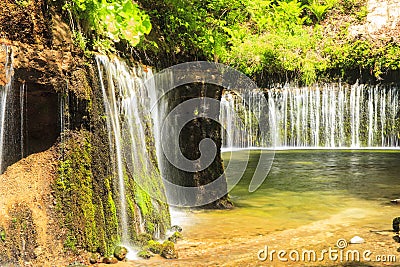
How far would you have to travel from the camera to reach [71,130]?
525cm

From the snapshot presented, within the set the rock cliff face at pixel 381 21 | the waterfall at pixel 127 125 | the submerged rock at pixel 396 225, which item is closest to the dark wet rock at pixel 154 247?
the waterfall at pixel 127 125

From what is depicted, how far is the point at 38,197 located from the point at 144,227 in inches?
56.2

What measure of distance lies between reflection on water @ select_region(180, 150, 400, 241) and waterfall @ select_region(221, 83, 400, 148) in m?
4.46

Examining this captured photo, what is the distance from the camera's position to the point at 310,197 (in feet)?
31.6

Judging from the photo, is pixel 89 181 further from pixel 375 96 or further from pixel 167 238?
pixel 375 96

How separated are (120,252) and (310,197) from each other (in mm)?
5303

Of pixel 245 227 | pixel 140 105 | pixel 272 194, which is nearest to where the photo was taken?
pixel 140 105

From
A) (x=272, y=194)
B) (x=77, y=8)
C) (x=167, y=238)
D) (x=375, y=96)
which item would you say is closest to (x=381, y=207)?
(x=272, y=194)

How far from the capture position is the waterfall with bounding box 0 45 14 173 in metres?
4.66

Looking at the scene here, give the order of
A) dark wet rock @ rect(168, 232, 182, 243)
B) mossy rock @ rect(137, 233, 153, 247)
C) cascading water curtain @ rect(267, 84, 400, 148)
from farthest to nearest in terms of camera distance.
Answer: cascading water curtain @ rect(267, 84, 400, 148), dark wet rock @ rect(168, 232, 182, 243), mossy rock @ rect(137, 233, 153, 247)

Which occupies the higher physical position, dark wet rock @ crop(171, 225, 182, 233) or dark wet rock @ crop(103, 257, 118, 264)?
dark wet rock @ crop(171, 225, 182, 233)

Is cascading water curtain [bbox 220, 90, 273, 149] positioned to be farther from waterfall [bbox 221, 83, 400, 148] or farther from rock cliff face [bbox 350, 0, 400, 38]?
rock cliff face [bbox 350, 0, 400, 38]

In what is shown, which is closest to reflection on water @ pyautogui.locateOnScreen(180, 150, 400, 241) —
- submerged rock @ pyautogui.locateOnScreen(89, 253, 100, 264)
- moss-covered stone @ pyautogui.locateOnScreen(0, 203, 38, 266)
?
submerged rock @ pyautogui.locateOnScreen(89, 253, 100, 264)

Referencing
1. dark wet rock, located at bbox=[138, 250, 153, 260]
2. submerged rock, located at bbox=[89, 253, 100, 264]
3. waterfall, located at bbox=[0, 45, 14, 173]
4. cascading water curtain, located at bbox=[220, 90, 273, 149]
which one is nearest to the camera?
waterfall, located at bbox=[0, 45, 14, 173]
